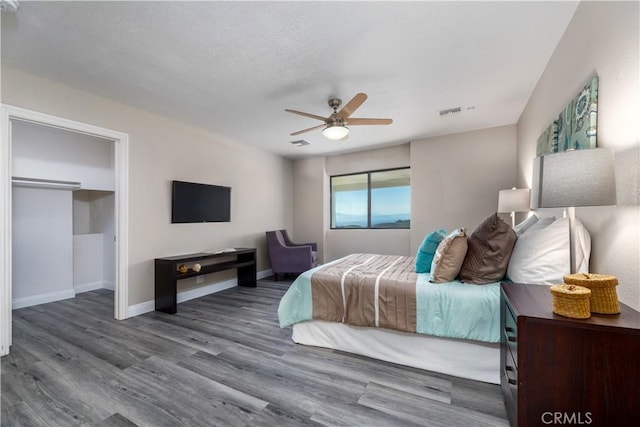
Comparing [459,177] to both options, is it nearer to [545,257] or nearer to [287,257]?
[545,257]

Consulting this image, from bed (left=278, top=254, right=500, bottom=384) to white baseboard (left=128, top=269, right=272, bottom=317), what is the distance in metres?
2.09

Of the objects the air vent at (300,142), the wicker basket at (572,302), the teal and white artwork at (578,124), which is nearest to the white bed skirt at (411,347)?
the wicker basket at (572,302)

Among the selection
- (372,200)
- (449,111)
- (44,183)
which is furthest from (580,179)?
(44,183)

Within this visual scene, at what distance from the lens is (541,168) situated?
47.9 inches

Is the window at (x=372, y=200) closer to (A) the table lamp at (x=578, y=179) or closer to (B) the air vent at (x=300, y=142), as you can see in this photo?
(B) the air vent at (x=300, y=142)

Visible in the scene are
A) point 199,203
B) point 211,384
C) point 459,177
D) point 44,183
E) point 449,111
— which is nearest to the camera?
point 211,384

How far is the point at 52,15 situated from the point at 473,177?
5.06 meters

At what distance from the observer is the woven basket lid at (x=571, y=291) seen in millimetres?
1007

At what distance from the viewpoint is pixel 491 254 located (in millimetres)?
1973

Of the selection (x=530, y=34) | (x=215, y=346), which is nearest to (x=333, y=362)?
(x=215, y=346)

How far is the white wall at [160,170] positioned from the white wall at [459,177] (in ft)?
9.95

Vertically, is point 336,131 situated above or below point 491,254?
above

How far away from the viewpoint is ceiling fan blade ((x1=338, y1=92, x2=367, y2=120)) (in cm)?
244

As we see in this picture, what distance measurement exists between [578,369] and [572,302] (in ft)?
0.80
